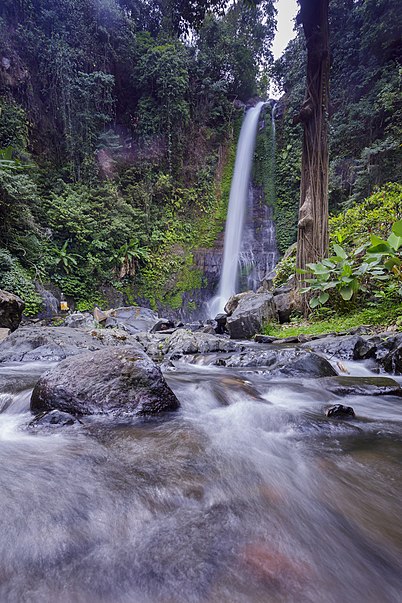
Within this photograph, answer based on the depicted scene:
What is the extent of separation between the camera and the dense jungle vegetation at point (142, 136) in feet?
41.1

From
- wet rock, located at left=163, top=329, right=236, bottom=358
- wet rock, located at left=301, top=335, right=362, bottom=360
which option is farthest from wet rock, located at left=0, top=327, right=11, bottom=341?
wet rock, located at left=301, top=335, right=362, bottom=360

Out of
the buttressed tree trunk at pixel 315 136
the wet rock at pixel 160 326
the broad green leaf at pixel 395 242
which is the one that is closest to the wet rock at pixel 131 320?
the wet rock at pixel 160 326

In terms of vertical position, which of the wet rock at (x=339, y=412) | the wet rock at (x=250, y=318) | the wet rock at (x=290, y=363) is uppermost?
the wet rock at (x=250, y=318)

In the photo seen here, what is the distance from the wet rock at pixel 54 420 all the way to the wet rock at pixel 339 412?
1.77 m

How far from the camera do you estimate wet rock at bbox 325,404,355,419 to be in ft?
7.57

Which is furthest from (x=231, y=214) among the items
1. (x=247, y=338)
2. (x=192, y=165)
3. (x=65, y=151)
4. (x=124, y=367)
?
(x=124, y=367)

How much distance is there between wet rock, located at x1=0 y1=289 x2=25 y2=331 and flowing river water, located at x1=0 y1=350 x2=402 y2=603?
5.73 meters

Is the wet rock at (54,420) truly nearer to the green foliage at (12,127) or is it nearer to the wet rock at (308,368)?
the wet rock at (308,368)

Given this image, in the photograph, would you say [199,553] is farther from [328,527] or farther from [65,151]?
[65,151]

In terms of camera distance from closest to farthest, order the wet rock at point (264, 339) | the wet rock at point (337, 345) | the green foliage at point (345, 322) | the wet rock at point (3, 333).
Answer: the wet rock at point (337, 345), the green foliage at point (345, 322), the wet rock at point (264, 339), the wet rock at point (3, 333)

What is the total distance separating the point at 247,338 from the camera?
7094 millimetres

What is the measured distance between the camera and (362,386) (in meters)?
3.06

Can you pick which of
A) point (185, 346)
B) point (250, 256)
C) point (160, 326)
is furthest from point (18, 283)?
point (250, 256)

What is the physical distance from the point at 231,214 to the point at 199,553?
57.4 ft
